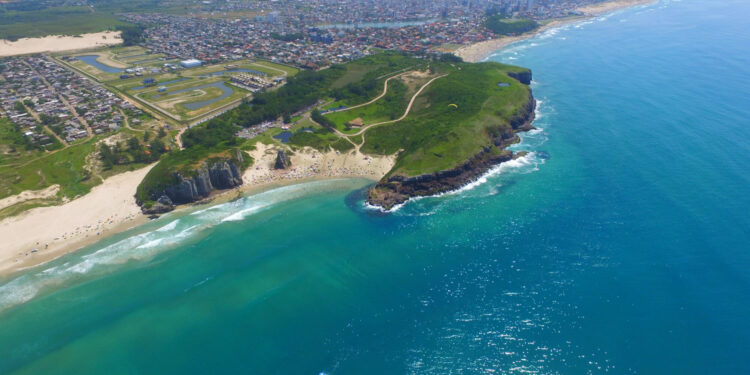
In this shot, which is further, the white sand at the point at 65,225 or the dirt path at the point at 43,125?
the dirt path at the point at 43,125

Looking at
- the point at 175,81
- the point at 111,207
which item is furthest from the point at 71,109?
the point at 111,207

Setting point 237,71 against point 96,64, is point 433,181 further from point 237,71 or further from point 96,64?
point 96,64

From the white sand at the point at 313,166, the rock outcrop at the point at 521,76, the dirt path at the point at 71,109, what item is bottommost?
the white sand at the point at 313,166

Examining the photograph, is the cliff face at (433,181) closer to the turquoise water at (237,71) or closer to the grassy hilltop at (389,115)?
the grassy hilltop at (389,115)

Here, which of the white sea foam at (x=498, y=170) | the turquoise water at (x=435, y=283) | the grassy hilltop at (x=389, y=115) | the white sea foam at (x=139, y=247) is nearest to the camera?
the turquoise water at (x=435, y=283)

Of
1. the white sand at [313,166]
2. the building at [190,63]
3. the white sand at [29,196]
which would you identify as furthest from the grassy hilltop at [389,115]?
the building at [190,63]

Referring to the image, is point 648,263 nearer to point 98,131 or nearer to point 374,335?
point 374,335

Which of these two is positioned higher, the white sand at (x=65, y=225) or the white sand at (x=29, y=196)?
the white sand at (x=29, y=196)

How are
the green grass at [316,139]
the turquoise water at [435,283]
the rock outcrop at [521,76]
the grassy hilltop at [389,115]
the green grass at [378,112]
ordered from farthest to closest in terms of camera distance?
the rock outcrop at [521,76]
the green grass at [378,112]
the green grass at [316,139]
the grassy hilltop at [389,115]
the turquoise water at [435,283]

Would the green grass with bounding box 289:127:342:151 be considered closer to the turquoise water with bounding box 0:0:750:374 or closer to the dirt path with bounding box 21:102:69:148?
the turquoise water with bounding box 0:0:750:374
